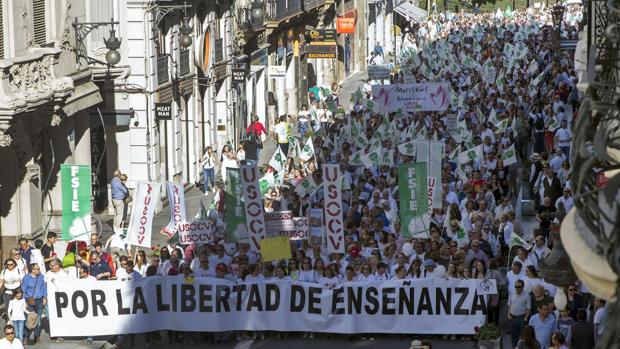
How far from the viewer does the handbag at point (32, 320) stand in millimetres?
20250

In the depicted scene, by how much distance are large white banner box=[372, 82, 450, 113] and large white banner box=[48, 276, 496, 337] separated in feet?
52.4

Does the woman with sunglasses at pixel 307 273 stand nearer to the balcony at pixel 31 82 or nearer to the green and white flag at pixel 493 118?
the balcony at pixel 31 82

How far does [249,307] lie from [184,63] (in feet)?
58.2

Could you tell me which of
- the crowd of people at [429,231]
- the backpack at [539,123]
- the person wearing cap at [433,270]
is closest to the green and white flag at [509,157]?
the crowd of people at [429,231]

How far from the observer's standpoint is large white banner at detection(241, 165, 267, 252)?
71.5 feet

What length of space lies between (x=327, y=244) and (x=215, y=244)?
178 centimetres

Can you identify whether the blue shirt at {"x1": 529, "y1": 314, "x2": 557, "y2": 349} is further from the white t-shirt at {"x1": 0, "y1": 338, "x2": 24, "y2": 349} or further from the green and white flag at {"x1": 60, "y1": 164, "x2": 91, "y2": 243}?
the green and white flag at {"x1": 60, "y1": 164, "x2": 91, "y2": 243}

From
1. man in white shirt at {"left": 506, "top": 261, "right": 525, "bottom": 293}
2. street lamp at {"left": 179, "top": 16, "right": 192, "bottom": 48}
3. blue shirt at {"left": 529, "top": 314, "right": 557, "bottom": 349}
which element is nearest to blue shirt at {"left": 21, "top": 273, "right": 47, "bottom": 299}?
man in white shirt at {"left": 506, "top": 261, "right": 525, "bottom": 293}

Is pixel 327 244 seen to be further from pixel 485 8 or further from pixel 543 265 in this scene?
pixel 485 8

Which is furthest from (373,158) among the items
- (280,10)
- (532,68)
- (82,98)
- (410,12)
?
(410,12)

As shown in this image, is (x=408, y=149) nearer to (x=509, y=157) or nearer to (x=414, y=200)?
(x=509, y=157)

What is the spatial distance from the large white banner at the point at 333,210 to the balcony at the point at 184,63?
1531cm

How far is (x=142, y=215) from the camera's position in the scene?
2233cm

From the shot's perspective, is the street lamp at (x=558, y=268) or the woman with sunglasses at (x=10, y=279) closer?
the street lamp at (x=558, y=268)
